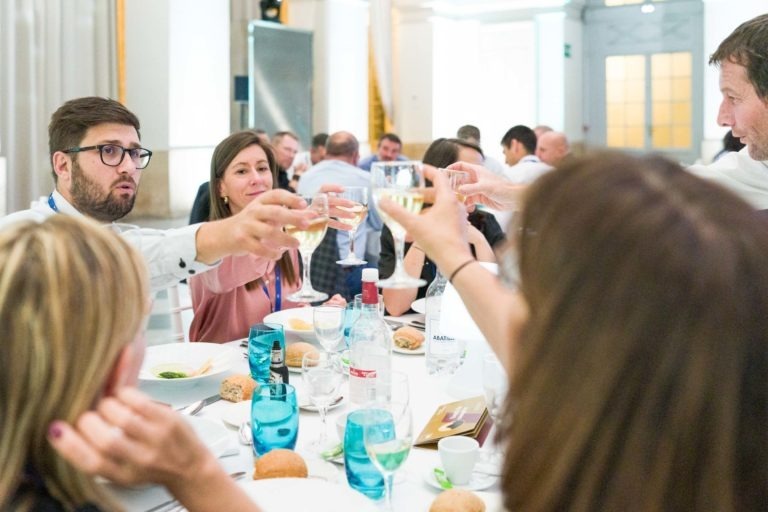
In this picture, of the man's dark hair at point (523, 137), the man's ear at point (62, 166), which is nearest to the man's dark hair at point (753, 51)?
the man's ear at point (62, 166)

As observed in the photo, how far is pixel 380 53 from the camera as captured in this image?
31.4 ft

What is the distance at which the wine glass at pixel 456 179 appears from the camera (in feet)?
5.95

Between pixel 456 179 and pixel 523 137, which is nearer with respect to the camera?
pixel 456 179

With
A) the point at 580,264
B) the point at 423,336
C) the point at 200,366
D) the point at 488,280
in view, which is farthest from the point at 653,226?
the point at 423,336

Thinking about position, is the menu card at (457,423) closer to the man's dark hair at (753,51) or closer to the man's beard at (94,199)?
the man's dark hair at (753,51)

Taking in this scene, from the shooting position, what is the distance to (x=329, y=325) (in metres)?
2.05

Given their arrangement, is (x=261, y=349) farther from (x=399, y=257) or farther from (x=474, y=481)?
(x=474, y=481)

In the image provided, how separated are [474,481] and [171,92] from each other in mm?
5406

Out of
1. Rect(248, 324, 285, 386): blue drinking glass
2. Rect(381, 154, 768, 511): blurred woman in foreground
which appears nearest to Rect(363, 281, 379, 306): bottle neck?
Rect(248, 324, 285, 386): blue drinking glass

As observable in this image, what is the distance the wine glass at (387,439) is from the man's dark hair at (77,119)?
1.91 m

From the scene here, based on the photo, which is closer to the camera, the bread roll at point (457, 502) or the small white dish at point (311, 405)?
the bread roll at point (457, 502)

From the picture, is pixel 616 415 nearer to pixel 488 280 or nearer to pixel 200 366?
pixel 488 280

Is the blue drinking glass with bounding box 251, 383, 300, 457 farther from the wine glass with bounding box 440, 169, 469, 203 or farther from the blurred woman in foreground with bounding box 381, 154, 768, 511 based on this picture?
the blurred woman in foreground with bounding box 381, 154, 768, 511

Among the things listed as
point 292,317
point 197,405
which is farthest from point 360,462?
point 292,317
